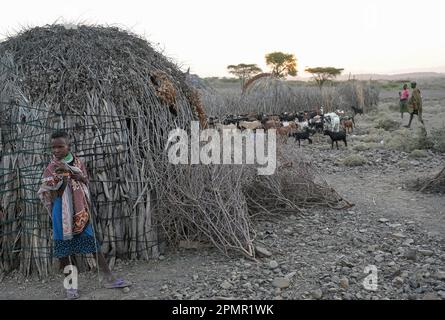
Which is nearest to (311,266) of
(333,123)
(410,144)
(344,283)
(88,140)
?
(344,283)

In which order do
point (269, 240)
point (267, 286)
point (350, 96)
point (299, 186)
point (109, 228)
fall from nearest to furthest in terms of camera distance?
1. point (267, 286)
2. point (109, 228)
3. point (269, 240)
4. point (299, 186)
5. point (350, 96)

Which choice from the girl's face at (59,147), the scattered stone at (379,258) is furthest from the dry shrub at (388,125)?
the girl's face at (59,147)

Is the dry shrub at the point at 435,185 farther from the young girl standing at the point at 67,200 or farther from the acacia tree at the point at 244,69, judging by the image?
the acacia tree at the point at 244,69

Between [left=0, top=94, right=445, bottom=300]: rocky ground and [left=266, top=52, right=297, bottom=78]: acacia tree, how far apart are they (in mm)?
37965

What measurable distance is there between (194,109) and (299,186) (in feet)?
6.60

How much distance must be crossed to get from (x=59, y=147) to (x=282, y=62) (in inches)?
1639

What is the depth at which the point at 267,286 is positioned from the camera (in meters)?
4.41

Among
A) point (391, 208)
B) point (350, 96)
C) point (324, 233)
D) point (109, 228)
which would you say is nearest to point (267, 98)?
point (350, 96)

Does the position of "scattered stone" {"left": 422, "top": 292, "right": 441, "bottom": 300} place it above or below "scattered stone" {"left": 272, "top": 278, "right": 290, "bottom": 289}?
below

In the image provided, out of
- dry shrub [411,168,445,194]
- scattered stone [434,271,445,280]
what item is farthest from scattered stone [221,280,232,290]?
dry shrub [411,168,445,194]

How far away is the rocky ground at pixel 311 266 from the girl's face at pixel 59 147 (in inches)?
53.0

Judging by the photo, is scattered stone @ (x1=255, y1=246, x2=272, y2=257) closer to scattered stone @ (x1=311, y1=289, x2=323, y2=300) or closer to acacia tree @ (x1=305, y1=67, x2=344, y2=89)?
scattered stone @ (x1=311, y1=289, x2=323, y2=300)

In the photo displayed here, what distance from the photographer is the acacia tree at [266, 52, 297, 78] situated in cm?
4362
